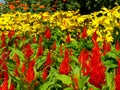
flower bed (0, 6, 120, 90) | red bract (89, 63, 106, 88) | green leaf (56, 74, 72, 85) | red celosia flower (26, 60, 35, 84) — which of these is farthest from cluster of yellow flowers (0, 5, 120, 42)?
red celosia flower (26, 60, 35, 84)

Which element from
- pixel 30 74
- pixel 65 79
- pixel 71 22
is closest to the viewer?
pixel 30 74

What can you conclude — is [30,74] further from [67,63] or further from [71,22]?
[71,22]

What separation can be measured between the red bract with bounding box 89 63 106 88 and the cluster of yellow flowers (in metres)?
3.00

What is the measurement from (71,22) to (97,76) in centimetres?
473

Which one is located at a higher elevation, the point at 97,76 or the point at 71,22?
the point at 97,76

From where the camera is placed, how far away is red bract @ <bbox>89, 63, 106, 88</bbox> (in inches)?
111

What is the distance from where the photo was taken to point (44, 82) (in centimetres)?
318

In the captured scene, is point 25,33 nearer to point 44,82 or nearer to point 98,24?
point 98,24

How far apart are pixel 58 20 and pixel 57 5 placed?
7384mm

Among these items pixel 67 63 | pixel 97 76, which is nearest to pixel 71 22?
pixel 67 63

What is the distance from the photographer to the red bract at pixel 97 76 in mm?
2812

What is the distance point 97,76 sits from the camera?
9.29 ft

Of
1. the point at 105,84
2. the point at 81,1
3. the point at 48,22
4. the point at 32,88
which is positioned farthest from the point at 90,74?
the point at 81,1

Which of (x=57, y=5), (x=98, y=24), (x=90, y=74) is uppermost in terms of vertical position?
(x=90, y=74)
